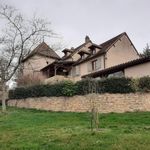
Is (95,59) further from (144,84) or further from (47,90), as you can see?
(144,84)

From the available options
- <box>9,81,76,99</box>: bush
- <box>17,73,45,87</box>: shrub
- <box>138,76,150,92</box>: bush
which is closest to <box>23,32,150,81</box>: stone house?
<box>17,73,45,87</box>: shrub

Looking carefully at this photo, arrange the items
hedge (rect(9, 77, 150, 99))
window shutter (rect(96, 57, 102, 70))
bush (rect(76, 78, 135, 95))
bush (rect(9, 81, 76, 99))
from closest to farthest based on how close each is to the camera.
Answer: hedge (rect(9, 77, 150, 99)) → bush (rect(76, 78, 135, 95)) → bush (rect(9, 81, 76, 99)) → window shutter (rect(96, 57, 102, 70))

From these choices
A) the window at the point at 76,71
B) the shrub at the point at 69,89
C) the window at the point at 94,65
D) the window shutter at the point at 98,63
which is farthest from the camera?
the window at the point at 76,71

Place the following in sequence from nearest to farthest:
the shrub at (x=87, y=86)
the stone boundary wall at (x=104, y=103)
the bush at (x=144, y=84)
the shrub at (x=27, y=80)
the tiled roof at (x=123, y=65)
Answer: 1. the stone boundary wall at (x=104, y=103)
2. the bush at (x=144, y=84)
3. the shrub at (x=87, y=86)
4. the tiled roof at (x=123, y=65)
5. the shrub at (x=27, y=80)

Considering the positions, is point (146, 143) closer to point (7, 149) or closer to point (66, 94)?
point (7, 149)

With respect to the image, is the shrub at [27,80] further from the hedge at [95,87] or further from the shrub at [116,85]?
the shrub at [116,85]

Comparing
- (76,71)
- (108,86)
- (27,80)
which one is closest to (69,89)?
(108,86)

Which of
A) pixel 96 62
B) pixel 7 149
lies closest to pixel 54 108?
pixel 96 62

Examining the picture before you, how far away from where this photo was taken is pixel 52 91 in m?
30.2

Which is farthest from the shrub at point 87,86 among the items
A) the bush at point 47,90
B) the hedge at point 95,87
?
the bush at point 47,90

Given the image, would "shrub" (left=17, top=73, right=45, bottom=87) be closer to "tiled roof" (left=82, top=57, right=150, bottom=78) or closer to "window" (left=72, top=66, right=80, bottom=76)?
"window" (left=72, top=66, right=80, bottom=76)

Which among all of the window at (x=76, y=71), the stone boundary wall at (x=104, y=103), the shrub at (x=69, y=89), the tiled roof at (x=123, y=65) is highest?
the window at (x=76, y=71)

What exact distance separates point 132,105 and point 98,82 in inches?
135

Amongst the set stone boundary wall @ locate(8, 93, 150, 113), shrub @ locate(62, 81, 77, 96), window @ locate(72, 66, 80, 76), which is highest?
window @ locate(72, 66, 80, 76)
